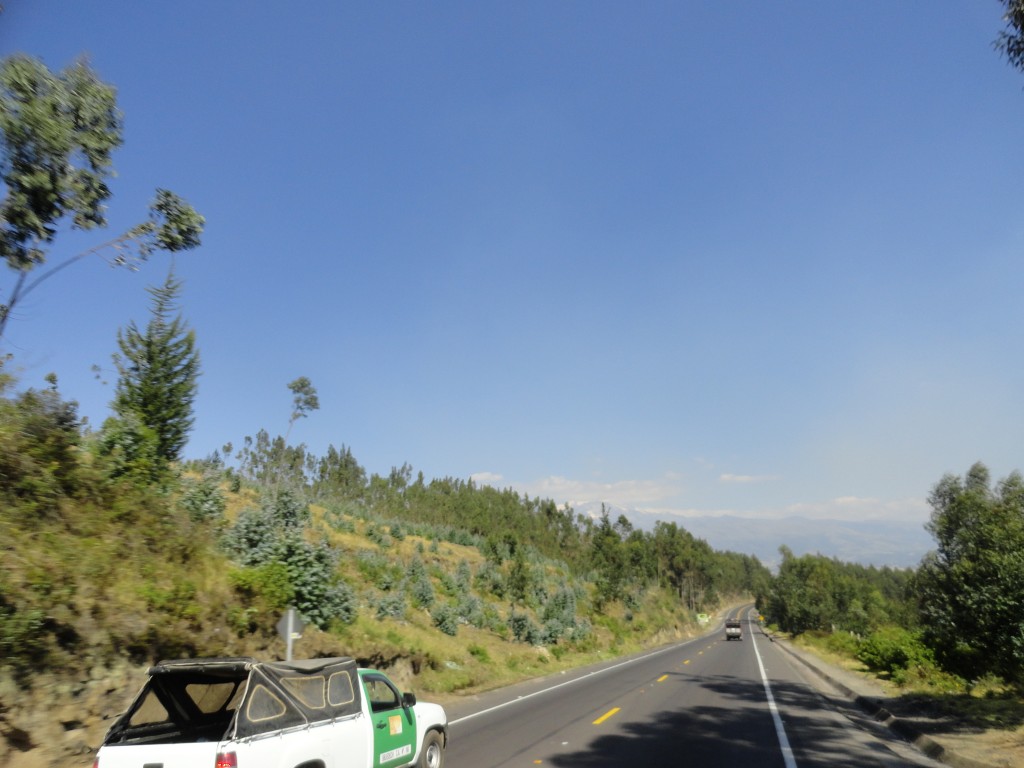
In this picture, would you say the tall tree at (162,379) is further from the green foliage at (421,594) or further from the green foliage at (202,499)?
the green foliage at (421,594)

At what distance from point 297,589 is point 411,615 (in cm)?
1316

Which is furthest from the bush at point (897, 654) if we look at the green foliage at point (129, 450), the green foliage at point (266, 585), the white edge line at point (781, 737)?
the green foliage at point (129, 450)

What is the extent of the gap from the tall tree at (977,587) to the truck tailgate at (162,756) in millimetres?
15408

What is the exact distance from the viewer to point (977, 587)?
1502cm

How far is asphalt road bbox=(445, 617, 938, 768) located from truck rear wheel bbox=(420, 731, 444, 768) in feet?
2.69

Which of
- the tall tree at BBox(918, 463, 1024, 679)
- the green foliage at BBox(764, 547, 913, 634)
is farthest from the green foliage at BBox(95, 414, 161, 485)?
the green foliage at BBox(764, 547, 913, 634)

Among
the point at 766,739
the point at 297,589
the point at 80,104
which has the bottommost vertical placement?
the point at 766,739

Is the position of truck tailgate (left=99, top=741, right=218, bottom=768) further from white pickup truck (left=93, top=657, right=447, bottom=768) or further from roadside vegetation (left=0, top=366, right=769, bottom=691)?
roadside vegetation (left=0, top=366, right=769, bottom=691)

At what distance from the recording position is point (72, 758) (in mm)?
8898

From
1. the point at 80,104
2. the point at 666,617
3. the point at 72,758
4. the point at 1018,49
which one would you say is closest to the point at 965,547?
the point at 1018,49

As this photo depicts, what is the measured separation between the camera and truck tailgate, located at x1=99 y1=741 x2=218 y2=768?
518 centimetres

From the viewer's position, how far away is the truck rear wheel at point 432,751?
827 cm

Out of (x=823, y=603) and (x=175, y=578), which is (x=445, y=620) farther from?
(x=823, y=603)

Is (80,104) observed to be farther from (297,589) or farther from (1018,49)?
(1018,49)
